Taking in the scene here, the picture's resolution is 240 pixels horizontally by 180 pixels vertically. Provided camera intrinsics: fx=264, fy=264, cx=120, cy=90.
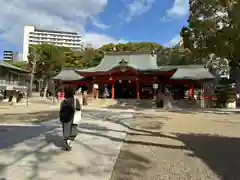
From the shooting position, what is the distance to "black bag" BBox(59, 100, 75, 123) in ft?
19.7

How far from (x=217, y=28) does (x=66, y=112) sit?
1338cm

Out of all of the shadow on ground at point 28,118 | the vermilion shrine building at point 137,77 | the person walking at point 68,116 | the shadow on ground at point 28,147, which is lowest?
the shadow on ground at point 28,147

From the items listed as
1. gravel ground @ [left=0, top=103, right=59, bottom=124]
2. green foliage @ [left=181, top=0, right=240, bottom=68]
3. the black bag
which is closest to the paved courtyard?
the black bag

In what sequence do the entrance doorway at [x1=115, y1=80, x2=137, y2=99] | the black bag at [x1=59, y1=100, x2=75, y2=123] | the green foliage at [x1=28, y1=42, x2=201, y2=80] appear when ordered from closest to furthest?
the black bag at [x1=59, y1=100, x2=75, y2=123] → the entrance doorway at [x1=115, y1=80, x2=137, y2=99] → the green foliage at [x1=28, y1=42, x2=201, y2=80]

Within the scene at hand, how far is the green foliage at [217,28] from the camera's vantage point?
14047mm

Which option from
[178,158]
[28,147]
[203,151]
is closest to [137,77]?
[203,151]

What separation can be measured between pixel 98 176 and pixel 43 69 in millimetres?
48049

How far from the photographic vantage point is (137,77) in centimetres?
2748

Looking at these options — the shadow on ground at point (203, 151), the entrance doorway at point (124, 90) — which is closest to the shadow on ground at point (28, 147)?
the shadow on ground at point (203, 151)

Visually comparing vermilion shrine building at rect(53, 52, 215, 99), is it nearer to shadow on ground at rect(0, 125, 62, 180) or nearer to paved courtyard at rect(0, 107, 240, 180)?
shadow on ground at rect(0, 125, 62, 180)

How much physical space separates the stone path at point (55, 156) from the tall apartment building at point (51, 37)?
113 metres

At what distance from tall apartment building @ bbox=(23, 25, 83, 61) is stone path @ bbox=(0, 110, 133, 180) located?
113 m

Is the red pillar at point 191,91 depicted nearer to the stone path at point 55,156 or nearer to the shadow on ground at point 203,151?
the shadow on ground at point 203,151

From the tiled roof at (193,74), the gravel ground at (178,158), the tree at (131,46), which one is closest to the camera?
the gravel ground at (178,158)
